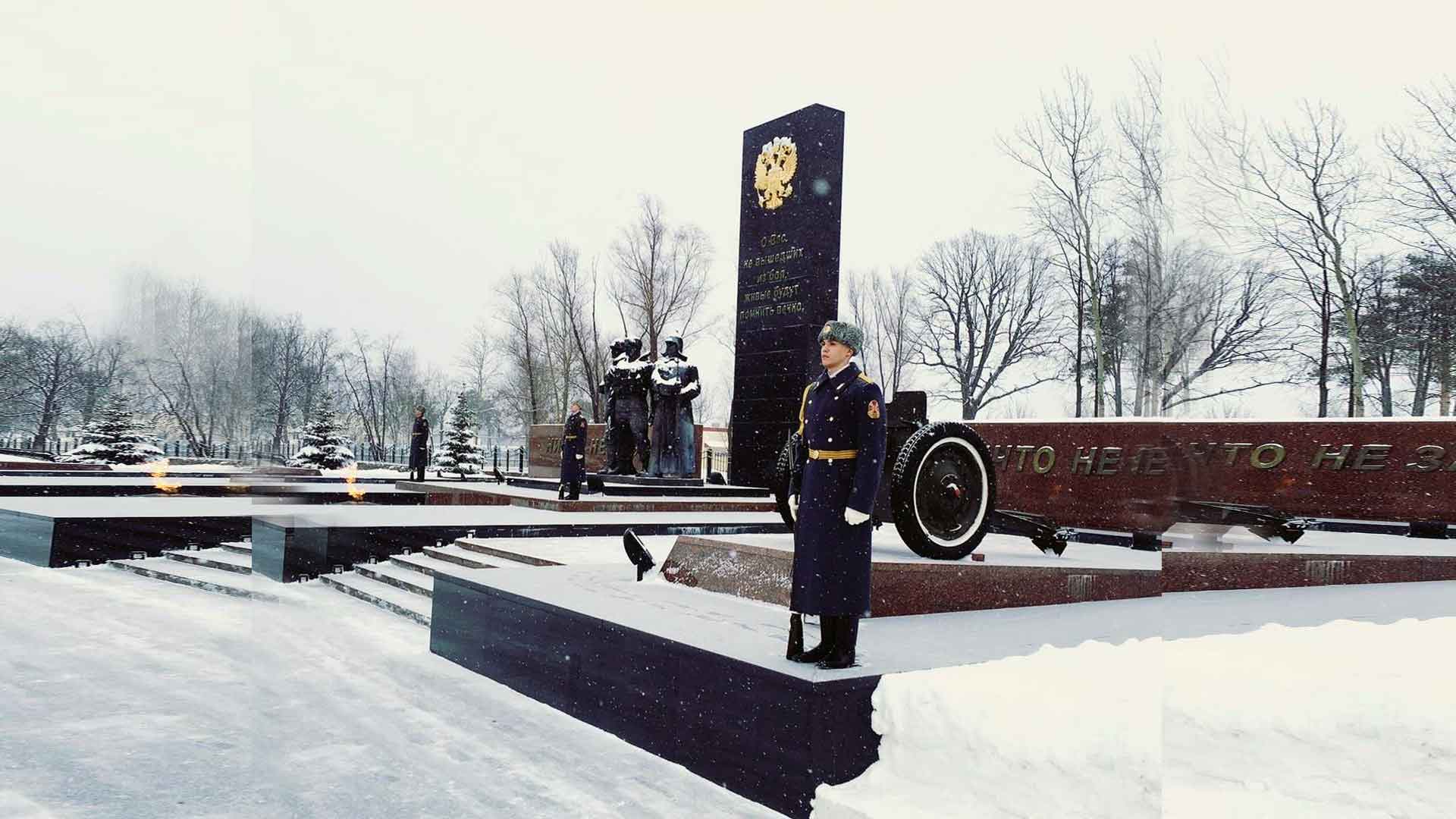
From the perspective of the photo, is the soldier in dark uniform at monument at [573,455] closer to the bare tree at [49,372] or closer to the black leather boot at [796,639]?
the black leather boot at [796,639]

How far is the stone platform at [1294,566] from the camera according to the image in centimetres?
726

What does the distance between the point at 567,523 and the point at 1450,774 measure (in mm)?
8815

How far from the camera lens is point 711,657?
395 cm

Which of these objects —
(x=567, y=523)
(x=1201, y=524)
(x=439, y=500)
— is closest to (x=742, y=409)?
(x=439, y=500)

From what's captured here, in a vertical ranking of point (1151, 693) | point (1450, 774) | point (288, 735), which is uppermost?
point (1151, 693)

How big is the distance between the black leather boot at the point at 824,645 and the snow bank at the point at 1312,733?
1.38m

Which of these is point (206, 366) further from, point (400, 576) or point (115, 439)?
point (115, 439)

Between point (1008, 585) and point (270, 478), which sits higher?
point (270, 478)

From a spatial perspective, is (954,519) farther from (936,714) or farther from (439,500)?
(439,500)

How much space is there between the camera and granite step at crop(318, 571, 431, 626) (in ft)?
24.1

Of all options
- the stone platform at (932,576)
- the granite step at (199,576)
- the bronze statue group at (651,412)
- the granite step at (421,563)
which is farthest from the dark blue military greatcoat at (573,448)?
the stone platform at (932,576)

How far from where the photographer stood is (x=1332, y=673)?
3.87 m

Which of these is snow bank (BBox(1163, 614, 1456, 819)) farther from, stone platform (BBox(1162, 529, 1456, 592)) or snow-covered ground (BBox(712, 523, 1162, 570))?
stone platform (BBox(1162, 529, 1456, 592))

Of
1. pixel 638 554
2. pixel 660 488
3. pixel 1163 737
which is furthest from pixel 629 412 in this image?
pixel 1163 737
